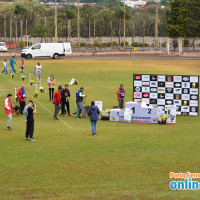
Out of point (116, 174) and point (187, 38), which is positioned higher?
point (187, 38)

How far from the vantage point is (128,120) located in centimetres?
2286

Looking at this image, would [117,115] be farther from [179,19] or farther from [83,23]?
[83,23]

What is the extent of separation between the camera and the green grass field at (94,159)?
12523mm

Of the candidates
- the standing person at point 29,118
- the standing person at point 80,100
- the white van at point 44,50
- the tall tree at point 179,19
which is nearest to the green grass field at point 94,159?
the standing person at point 29,118

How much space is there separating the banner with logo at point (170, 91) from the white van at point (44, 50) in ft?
123

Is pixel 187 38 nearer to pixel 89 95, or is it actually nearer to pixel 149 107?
pixel 89 95

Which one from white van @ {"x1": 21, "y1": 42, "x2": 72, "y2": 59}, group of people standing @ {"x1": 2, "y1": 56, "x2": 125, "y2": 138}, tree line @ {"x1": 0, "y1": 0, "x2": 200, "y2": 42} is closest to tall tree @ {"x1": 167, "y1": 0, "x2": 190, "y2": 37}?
tree line @ {"x1": 0, "y1": 0, "x2": 200, "y2": 42}

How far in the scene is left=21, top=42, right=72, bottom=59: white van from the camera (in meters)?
61.5

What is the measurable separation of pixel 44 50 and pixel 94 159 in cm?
4744

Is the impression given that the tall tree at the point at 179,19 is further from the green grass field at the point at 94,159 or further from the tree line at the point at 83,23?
the green grass field at the point at 94,159

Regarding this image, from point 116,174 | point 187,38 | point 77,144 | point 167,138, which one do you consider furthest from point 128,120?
point 187,38

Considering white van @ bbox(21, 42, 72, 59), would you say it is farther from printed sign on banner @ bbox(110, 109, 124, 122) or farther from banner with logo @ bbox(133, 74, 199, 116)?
printed sign on banner @ bbox(110, 109, 124, 122)

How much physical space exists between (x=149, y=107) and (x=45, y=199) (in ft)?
39.7

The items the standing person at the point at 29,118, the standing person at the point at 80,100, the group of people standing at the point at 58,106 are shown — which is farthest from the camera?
the standing person at the point at 80,100
